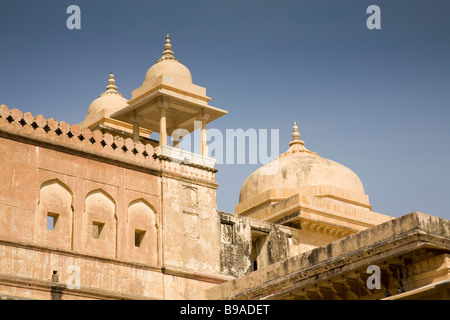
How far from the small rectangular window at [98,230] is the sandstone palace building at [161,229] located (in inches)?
1.0

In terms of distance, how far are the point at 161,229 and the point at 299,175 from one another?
7.49m

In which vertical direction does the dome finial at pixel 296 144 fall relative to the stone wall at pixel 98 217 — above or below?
above

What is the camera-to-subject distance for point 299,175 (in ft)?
80.0

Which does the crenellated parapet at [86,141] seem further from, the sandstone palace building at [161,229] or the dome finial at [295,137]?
the dome finial at [295,137]

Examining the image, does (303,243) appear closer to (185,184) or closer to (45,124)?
(185,184)

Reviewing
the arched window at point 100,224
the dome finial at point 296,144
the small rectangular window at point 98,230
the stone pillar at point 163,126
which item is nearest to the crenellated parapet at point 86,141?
the stone pillar at point 163,126

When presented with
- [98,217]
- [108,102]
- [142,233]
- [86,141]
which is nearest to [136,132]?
[86,141]

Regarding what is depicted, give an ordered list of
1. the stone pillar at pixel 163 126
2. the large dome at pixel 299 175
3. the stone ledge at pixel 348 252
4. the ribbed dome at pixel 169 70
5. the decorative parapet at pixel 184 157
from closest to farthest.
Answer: the stone ledge at pixel 348 252
the decorative parapet at pixel 184 157
the stone pillar at pixel 163 126
the ribbed dome at pixel 169 70
the large dome at pixel 299 175

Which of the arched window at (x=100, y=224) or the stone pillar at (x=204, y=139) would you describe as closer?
the arched window at (x=100, y=224)

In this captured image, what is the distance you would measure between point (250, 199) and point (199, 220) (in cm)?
594

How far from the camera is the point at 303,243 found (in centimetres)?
2127

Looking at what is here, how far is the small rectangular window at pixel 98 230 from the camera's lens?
674 inches
